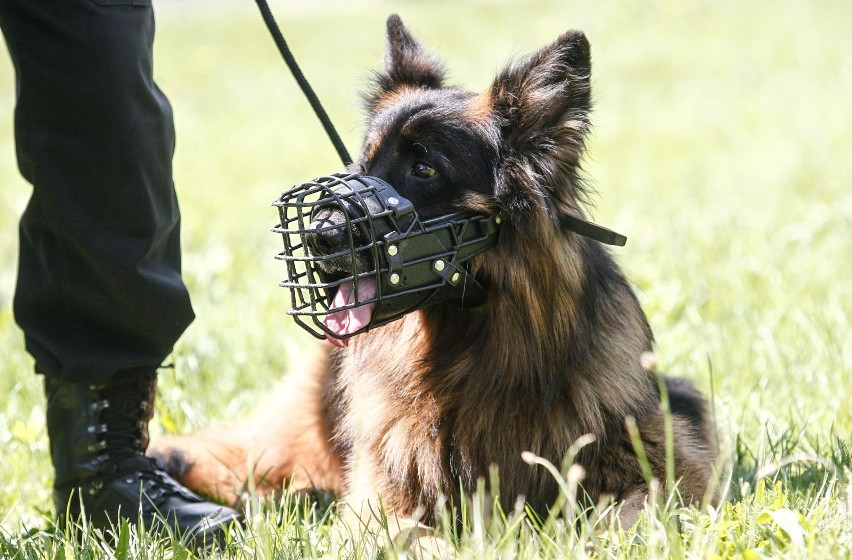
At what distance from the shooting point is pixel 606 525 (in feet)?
8.24

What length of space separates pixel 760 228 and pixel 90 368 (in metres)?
5.16

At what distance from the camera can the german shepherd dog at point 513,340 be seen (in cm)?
261

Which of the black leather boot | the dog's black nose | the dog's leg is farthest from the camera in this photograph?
the dog's leg

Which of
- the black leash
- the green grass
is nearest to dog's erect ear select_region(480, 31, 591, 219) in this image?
the green grass

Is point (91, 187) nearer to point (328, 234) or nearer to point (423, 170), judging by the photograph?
point (328, 234)

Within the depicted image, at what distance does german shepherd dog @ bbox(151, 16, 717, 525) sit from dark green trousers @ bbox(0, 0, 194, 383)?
0.64m

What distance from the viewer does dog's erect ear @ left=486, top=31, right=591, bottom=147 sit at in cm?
260

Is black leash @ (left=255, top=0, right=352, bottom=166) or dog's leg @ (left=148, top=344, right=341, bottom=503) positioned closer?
black leash @ (left=255, top=0, right=352, bottom=166)

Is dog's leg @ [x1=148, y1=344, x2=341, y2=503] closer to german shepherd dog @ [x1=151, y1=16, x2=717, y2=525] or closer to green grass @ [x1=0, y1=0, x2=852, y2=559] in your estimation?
green grass @ [x1=0, y1=0, x2=852, y2=559]

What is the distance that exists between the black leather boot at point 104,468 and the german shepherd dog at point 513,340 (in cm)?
42

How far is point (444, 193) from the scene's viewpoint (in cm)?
259

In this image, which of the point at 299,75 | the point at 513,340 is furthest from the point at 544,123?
the point at 299,75

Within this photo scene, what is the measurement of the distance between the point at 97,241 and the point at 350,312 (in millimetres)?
774

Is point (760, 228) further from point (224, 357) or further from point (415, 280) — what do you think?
point (415, 280)
